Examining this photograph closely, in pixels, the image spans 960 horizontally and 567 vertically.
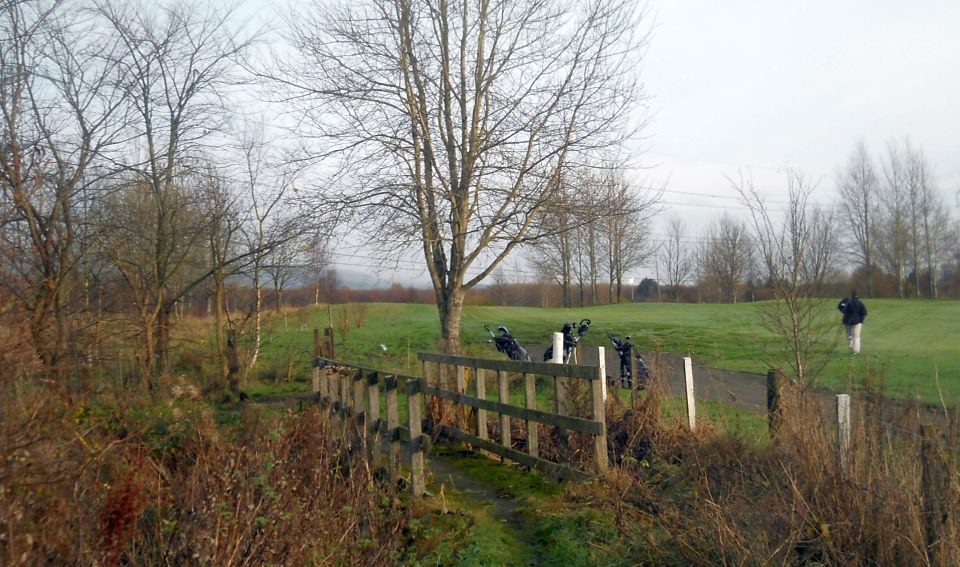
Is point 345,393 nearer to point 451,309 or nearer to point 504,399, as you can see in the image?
point 504,399

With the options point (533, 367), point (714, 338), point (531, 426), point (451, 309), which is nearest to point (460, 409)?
point (531, 426)

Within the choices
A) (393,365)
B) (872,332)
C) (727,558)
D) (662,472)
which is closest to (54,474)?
(727,558)

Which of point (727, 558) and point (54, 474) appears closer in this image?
point (54, 474)

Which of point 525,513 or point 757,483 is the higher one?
point 757,483

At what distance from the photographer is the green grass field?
17.2 metres

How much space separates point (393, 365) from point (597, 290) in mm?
43659

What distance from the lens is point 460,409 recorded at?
1084 centimetres

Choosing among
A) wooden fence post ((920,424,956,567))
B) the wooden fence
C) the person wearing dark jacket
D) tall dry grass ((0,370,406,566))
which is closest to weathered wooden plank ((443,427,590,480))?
the wooden fence

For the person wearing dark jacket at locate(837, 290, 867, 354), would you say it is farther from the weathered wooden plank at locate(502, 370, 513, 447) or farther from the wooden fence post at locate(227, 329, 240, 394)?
the weathered wooden plank at locate(502, 370, 513, 447)

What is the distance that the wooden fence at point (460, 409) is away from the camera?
7566 millimetres

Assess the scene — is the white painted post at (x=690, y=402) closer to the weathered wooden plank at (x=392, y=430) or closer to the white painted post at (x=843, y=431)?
the white painted post at (x=843, y=431)

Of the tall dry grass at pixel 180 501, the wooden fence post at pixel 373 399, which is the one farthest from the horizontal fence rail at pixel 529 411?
the tall dry grass at pixel 180 501

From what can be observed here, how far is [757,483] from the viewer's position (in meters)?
6.19

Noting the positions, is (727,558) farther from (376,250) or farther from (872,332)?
(872,332)
